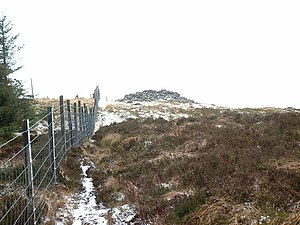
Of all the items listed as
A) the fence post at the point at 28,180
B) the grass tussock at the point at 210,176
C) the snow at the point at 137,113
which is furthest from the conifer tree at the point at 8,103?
the snow at the point at 137,113

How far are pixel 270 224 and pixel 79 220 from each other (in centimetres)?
317

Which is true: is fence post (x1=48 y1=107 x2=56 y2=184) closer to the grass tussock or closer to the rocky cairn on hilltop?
the grass tussock

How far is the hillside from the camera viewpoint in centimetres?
477

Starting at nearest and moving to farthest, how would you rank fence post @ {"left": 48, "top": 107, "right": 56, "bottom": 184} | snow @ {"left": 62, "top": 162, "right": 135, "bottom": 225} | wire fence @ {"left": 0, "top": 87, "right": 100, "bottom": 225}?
wire fence @ {"left": 0, "top": 87, "right": 100, "bottom": 225}
snow @ {"left": 62, "top": 162, "right": 135, "bottom": 225}
fence post @ {"left": 48, "top": 107, "right": 56, "bottom": 184}

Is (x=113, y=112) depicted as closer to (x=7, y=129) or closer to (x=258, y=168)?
(x=7, y=129)

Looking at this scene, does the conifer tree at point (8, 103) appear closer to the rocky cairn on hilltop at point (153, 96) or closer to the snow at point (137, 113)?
the snow at point (137, 113)

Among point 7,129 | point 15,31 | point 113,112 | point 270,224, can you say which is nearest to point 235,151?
point 270,224

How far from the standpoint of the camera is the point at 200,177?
625 cm

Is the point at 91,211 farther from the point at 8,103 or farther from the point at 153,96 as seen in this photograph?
the point at 153,96

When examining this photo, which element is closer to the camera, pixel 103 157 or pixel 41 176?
pixel 41 176

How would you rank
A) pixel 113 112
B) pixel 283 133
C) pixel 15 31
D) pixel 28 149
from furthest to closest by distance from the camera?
1. pixel 113 112
2. pixel 15 31
3. pixel 283 133
4. pixel 28 149

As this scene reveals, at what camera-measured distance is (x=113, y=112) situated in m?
25.3

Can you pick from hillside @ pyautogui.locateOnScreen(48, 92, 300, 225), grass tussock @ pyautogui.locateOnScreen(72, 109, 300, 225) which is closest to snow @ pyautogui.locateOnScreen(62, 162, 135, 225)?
hillside @ pyautogui.locateOnScreen(48, 92, 300, 225)

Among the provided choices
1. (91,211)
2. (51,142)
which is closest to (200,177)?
(91,211)
